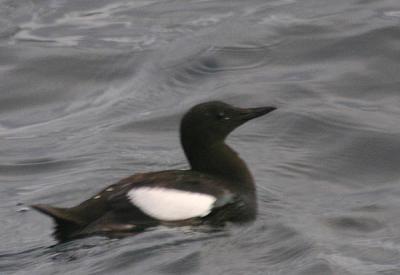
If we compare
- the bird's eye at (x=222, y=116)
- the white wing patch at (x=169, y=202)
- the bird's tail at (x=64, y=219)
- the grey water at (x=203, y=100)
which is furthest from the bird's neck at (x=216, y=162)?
the bird's tail at (x=64, y=219)

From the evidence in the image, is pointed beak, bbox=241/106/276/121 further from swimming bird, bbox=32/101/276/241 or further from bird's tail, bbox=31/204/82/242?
bird's tail, bbox=31/204/82/242

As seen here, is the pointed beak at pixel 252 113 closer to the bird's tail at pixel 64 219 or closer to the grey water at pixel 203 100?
the grey water at pixel 203 100

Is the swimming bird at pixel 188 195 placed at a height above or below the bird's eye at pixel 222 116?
below

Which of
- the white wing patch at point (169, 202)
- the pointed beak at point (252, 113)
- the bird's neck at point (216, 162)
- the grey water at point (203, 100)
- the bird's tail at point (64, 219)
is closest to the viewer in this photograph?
the grey water at point (203, 100)

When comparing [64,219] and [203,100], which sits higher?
[64,219]

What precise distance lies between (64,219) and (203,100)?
3.94 meters

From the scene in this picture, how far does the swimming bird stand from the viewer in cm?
812

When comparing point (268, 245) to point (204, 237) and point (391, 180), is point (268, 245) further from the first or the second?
point (391, 180)

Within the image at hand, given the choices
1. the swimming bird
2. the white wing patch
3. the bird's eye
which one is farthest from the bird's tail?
the bird's eye

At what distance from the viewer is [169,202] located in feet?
27.2

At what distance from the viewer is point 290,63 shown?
1276cm

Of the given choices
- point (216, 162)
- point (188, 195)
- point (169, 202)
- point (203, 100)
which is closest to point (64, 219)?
point (169, 202)

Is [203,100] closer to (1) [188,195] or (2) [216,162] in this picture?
(2) [216,162]

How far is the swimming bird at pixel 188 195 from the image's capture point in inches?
320
